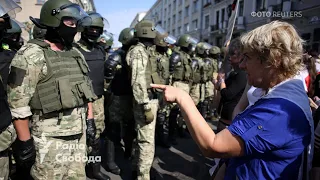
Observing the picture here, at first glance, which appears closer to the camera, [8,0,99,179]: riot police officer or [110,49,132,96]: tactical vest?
[8,0,99,179]: riot police officer

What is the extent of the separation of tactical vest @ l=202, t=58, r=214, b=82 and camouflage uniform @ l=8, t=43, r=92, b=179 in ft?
14.9

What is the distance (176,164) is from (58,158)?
227cm

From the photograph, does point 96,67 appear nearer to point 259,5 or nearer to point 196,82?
point 196,82

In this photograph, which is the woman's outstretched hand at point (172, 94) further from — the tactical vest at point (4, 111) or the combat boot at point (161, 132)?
the combat boot at point (161, 132)

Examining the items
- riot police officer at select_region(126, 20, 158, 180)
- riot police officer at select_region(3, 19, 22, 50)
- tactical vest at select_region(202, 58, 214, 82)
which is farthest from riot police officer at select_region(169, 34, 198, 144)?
riot police officer at select_region(3, 19, 22, 50)

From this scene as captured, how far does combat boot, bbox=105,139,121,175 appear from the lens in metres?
3.69

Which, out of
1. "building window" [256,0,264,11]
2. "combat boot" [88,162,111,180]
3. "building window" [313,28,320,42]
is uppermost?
"building window" [256,0,264,11]

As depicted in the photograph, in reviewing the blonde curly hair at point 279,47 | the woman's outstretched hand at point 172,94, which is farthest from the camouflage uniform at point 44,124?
the blonde curly hair at point 279,47

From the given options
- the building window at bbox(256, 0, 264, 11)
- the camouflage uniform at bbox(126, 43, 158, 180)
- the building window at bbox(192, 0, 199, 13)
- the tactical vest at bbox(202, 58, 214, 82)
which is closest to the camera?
the camouflage uniform at bbox(126, 43, 158, 180)

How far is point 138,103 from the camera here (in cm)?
296

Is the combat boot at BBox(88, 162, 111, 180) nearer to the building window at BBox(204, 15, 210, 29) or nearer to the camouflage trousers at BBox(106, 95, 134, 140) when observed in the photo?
the camouflage trousers at BBox(106, 95, 134, 140)

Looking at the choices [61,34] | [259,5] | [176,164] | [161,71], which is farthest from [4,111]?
[259,5]

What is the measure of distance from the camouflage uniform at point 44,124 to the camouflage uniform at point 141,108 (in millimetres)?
729

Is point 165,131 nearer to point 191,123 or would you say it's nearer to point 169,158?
point 169,158
